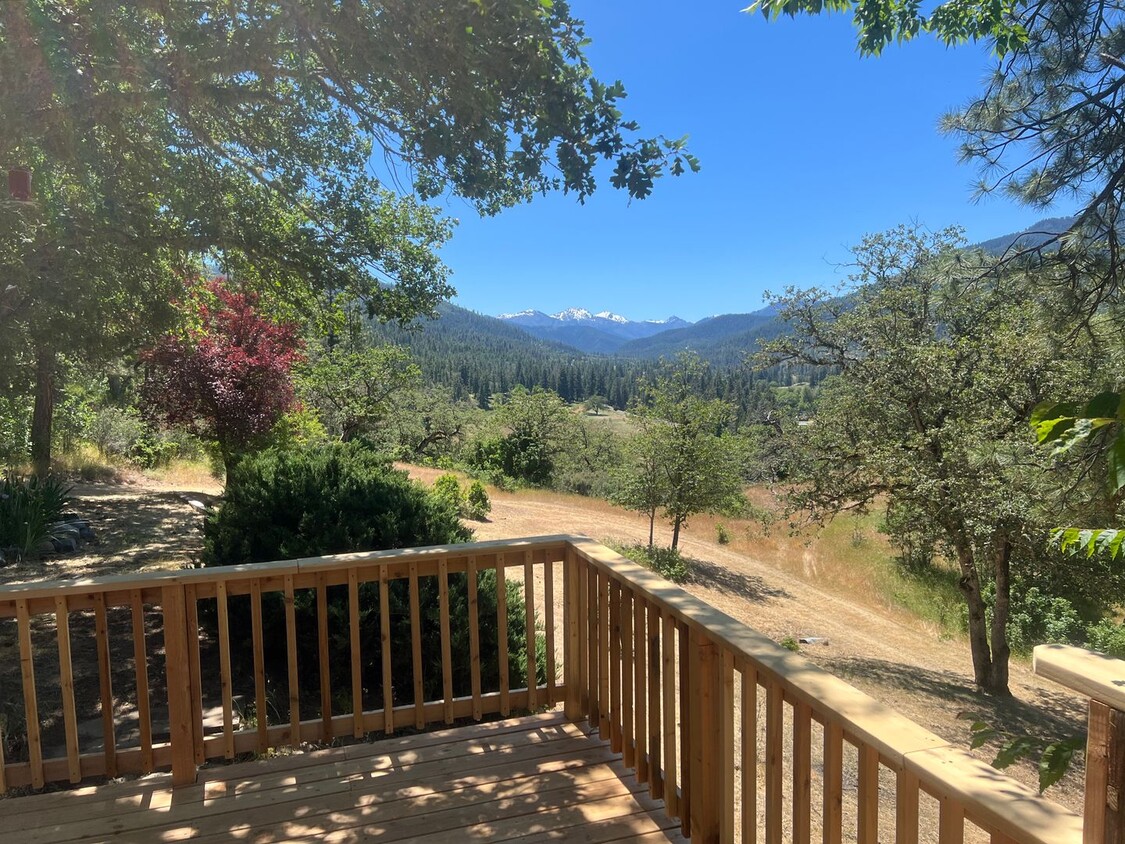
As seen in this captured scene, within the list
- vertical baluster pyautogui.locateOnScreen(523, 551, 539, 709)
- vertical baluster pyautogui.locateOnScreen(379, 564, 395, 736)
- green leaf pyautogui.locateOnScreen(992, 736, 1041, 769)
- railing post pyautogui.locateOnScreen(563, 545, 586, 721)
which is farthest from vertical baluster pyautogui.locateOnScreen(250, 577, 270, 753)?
green leaf pyautogui.locateOnScreen(992, 736, 1041, 769)

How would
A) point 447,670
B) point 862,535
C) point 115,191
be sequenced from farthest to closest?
1. point 862,535
2. point 115,191
3. point 447,670

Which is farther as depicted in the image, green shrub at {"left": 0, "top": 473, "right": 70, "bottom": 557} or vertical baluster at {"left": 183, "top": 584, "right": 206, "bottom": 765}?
green shrub at {"left": 0, "top": 473, "right": 70, "bottom": 557}

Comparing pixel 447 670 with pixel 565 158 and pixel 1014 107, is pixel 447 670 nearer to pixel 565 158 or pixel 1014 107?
pixel 565 158

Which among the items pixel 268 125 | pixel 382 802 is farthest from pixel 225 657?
pixel 268 125

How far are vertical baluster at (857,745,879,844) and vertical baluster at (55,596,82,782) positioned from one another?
256 centimetres

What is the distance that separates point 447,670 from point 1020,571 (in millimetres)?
9483

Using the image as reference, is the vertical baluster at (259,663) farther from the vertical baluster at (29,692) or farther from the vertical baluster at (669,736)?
the vertical baluster at (669,736)

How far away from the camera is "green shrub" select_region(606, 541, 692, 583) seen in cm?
1174

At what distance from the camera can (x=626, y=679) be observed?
250cm

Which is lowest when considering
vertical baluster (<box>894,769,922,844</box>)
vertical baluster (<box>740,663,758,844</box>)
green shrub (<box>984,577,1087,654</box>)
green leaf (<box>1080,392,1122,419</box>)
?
green shrub (<box>984,577,1087,654</box>)

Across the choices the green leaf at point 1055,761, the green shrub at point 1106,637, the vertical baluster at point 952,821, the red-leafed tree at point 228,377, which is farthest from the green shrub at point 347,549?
the green shrub at point 1106,637

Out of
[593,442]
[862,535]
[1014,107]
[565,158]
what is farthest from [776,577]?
[593,442]

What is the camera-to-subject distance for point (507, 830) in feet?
7.16

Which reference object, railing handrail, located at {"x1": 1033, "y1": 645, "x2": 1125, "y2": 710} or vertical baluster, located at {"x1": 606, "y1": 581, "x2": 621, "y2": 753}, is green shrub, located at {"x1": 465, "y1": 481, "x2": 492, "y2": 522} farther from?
railing handrail, located at {"x1": 1033, "y1": 645, "x2": 1125, "y2": 710}
